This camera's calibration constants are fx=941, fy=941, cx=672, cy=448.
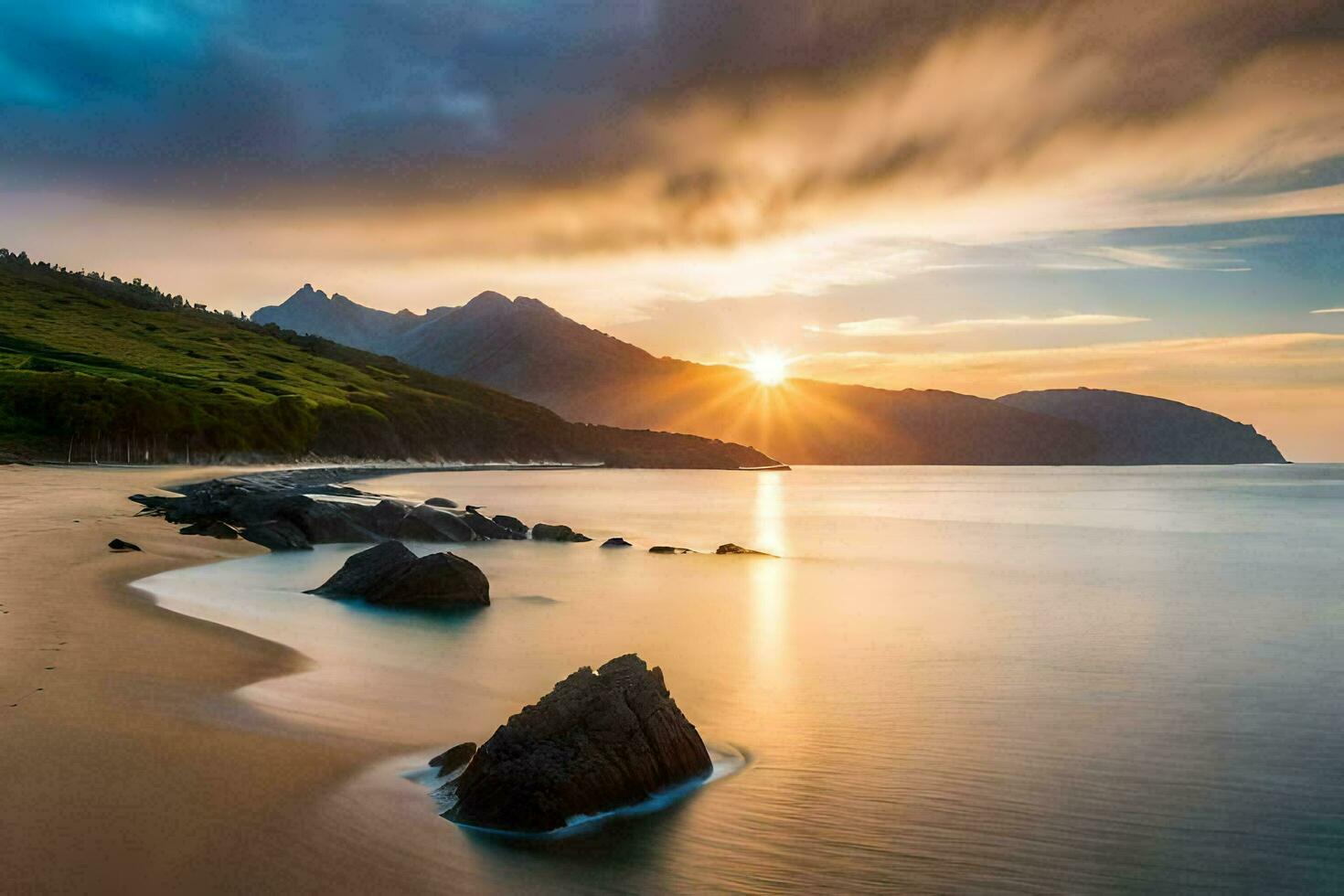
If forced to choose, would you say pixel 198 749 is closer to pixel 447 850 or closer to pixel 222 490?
pixel 447 850

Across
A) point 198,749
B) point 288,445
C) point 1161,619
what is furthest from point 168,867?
point 288,445

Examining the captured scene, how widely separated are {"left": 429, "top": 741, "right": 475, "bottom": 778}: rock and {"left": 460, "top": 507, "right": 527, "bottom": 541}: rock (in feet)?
111

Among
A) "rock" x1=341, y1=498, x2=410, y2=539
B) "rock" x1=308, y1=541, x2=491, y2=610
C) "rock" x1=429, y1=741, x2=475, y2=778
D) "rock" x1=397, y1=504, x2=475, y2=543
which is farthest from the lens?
"rock" x1=397, y1=504, x2=475, y2=543

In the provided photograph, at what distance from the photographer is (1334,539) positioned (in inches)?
2196

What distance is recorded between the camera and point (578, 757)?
9.38m

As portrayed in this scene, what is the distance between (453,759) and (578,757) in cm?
177

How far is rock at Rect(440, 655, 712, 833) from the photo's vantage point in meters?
8.91

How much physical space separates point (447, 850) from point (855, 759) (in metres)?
5.95

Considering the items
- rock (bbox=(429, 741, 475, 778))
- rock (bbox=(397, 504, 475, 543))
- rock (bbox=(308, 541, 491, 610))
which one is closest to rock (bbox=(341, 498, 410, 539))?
rock (bbox=(397, 504, 475, 543))

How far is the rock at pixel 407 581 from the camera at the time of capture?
2267 cm

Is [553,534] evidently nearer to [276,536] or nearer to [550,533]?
[550,533]

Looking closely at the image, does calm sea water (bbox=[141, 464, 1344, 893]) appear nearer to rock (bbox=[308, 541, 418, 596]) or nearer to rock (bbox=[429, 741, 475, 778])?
rock (bbox=[429, 741, 475, 778])

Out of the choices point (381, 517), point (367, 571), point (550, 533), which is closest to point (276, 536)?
point (381, 517)

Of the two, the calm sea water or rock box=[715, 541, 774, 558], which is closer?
the calm sea water
